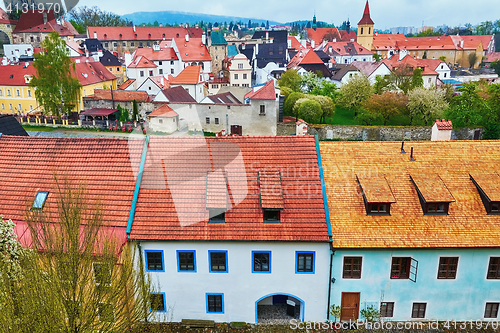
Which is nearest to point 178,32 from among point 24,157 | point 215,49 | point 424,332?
point 215,49

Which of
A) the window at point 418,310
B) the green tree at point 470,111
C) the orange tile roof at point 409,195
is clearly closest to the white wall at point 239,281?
the orange tile roof at point 409,195

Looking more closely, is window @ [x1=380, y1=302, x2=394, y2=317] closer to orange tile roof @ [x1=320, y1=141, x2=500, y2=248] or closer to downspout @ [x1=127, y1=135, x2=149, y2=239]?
orange tile roof @ [x1=320, y1=141, x2=500, y2=248]

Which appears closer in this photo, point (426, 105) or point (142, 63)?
point (426, 105)

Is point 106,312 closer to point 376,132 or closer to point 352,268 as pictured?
point 352,268

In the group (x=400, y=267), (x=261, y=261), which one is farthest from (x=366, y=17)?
(x=261, y=261)

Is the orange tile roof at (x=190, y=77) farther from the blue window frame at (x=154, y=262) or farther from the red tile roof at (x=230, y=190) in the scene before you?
the blue window frame at (x=154, y=262)

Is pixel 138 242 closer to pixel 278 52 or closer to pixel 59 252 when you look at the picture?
pixel 59 252
